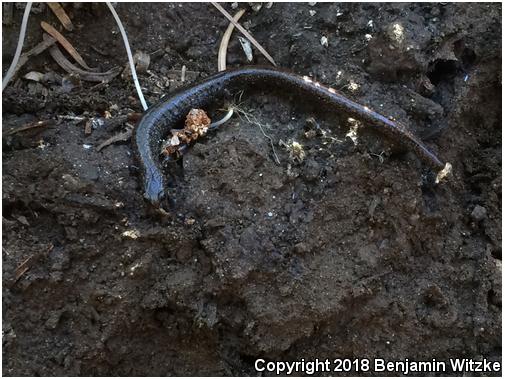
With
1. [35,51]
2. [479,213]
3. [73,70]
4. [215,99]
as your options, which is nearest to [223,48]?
[215,99]

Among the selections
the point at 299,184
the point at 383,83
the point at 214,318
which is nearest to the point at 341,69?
the point at 383,83

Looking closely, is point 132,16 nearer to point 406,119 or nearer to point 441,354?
point 406,119

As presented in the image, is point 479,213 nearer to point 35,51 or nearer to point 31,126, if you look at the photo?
point 31,126

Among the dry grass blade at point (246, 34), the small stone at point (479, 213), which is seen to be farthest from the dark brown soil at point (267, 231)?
the dry grass blade at point (246, 34)

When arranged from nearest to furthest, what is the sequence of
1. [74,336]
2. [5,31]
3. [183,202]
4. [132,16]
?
[74,336]
[183,202]
[5,31]
[132,16]

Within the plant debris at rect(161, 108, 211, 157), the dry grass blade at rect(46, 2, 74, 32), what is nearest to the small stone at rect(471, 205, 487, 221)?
the plant debris at rect(161, 108, 211, 157)

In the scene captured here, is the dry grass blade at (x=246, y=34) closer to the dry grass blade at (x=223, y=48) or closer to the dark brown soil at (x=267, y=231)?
the dry grass blade at (x=223, y=48)

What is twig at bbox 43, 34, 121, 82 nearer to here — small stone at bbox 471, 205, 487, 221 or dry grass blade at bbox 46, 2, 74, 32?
dry grass blade at bbox 46, 2, 74, 32
